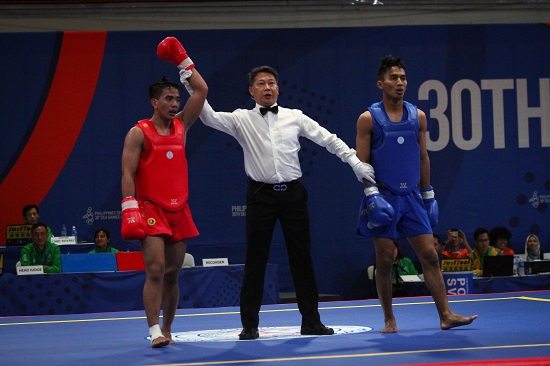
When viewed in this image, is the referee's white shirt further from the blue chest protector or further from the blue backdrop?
the blue backdrop

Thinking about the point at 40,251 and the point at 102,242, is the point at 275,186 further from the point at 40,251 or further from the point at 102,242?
the point at 102,242

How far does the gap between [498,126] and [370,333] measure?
28.4 feet

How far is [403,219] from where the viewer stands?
632 cm

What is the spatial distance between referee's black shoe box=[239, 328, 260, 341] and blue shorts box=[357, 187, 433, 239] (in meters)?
1.06

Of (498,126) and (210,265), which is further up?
(498,126)

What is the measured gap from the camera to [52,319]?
26.9ft

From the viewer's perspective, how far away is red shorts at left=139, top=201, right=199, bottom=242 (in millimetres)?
5875

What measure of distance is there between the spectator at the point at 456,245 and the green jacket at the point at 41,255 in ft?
17.7

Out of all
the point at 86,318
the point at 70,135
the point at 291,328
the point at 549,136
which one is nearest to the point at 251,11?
the point at 70,135

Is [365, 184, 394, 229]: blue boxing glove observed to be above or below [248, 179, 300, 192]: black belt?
below

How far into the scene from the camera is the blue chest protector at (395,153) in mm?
6273

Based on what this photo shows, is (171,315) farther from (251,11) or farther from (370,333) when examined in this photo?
(251,11)

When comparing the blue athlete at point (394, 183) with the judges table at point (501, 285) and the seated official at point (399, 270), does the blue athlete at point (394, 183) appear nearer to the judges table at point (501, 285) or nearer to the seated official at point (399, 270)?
the judges table at point (501, 285)

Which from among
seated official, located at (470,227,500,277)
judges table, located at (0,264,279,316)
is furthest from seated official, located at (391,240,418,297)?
judges table, located at (0,264,279,316)
